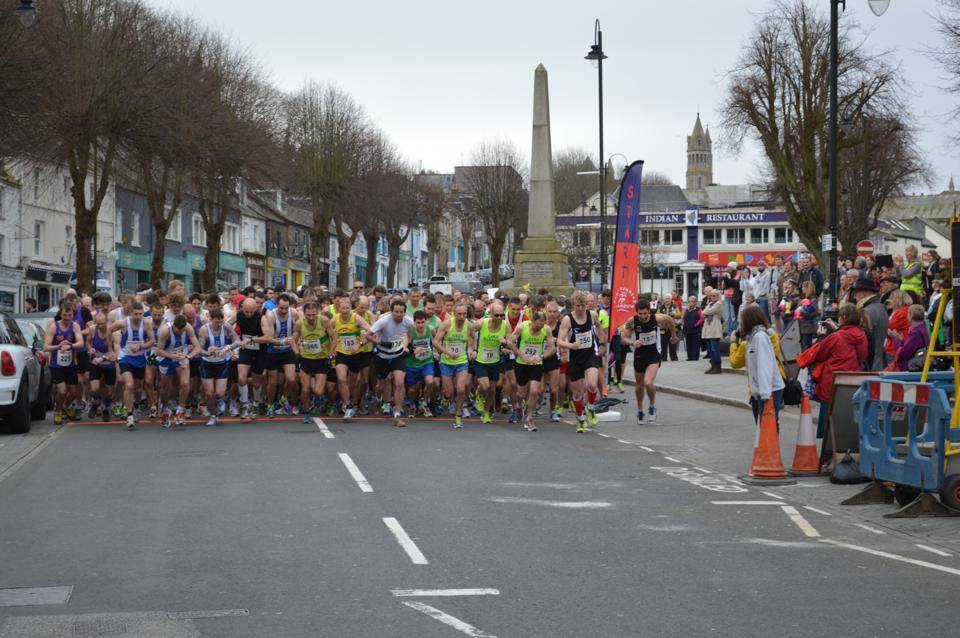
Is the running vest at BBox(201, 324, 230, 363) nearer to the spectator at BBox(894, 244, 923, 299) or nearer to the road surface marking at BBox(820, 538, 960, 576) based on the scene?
the spectator at BBox(894, 244, 923, 299)

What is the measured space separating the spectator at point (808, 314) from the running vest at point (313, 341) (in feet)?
26.2

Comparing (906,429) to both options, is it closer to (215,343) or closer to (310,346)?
(310,346)

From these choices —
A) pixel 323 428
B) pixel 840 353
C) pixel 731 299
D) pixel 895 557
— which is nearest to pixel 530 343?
pixel 323 428

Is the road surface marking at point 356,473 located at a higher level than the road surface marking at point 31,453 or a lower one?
higher

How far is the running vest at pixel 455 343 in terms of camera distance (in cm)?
1869

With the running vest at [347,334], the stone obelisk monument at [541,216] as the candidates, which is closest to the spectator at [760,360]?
the running vest at [347,334]

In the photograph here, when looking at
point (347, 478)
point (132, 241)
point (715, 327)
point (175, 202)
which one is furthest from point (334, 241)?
point (347, 478)

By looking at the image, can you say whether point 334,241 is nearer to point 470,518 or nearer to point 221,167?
point 221,167

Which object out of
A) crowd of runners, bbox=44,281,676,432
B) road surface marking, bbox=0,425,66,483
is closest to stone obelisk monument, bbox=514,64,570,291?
crowd of runners, bbox=44,281,676,432

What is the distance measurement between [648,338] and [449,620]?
1160 cm

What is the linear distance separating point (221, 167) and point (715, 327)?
63.1 ft

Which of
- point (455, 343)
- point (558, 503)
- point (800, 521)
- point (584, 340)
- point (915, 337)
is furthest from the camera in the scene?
point (455, 343)

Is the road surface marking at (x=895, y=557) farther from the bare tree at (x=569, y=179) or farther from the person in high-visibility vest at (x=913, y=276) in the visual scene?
the bare tree at (x=569, y=179)

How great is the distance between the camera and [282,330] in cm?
1923
